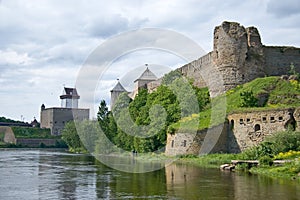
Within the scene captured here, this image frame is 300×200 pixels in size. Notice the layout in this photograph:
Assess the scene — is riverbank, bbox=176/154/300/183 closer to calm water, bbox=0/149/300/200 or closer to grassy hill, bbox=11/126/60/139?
calm water, bbox=0/149/300/200

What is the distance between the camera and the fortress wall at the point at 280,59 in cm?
4362

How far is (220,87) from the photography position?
43.2 meters

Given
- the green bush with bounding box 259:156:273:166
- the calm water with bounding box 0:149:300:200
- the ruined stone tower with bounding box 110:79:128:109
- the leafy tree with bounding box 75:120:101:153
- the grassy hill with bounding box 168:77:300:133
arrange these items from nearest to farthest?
the calm water with bounding box 0:149:300:200
the green bush with bounding box 259:156:273:166
the grassy hill with bounding box 168:77:300:133
the leafy tree with bounding box 75:120:101:153
the ruined stone tower with bounding box 110:79:128:109

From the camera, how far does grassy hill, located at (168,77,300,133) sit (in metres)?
34.6

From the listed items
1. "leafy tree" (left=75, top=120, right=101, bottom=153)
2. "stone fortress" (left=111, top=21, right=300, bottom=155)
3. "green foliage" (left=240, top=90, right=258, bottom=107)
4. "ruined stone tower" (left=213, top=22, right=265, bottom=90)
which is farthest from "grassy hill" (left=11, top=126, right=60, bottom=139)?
"green foliage" (left=240, top=90, right=258, bottom=107)

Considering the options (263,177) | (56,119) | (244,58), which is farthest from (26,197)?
(56,119)

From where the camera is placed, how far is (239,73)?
136 feet

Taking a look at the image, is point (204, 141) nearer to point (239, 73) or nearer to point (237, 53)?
point (239, 73)

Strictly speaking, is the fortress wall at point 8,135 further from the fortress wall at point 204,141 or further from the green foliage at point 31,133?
the fortress wall at point 204,141

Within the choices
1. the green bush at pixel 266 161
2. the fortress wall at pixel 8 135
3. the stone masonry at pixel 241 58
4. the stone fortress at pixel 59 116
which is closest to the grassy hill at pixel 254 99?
the stone masonry at pixel 241 58

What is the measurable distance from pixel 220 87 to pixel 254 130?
37.8 ft

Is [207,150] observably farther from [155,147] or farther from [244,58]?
Result: [244,58]

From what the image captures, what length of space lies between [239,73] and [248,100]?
652 centimetres

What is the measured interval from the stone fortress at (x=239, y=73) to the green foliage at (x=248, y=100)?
2051 mm
